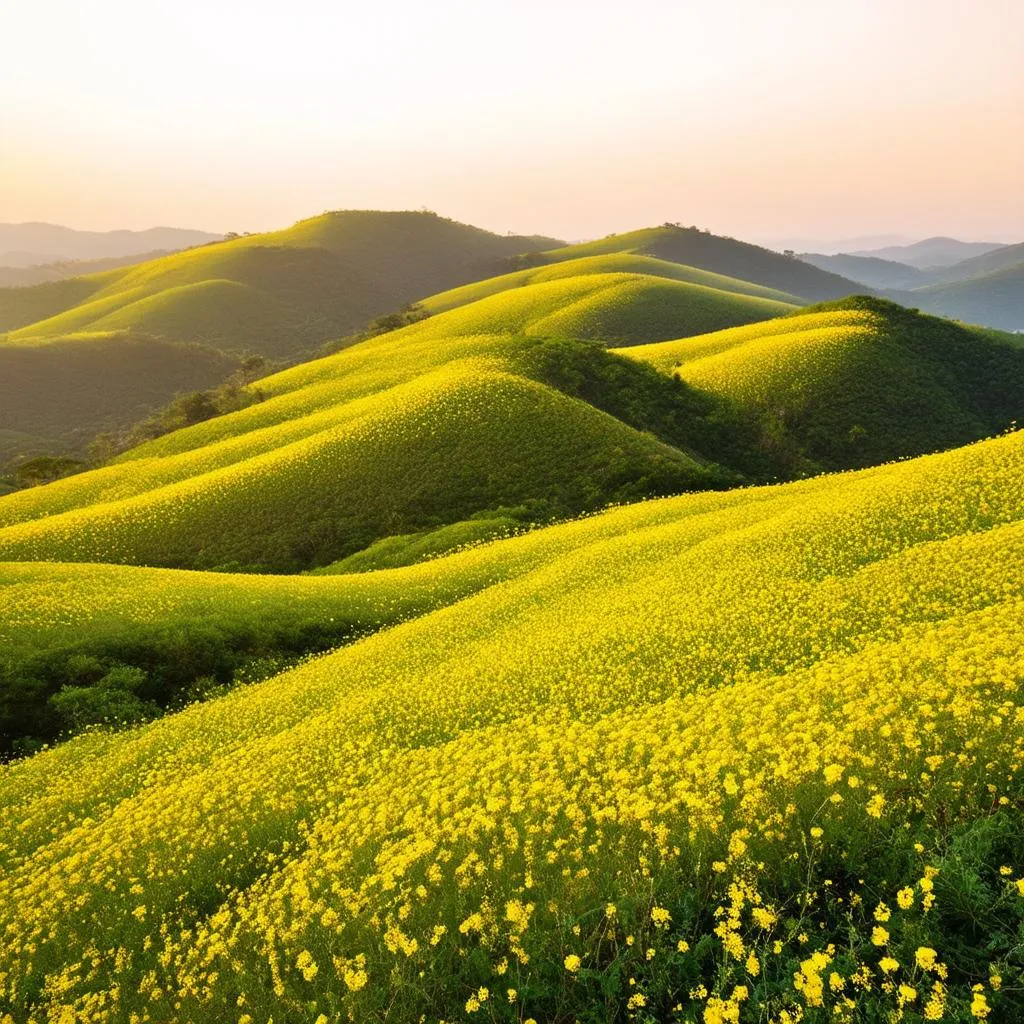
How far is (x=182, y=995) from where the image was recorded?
288 inches

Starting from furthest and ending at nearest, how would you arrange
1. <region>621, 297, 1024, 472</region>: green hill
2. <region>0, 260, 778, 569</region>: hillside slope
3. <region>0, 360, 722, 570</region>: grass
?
<region>621, 297, 1024, 472</region>: green hill → <region>0, 260, 778, 569</region>: hillside slope → <region>0, 360, 722, 570</region>: grass

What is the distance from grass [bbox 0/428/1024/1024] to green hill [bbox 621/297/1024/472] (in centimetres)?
4473

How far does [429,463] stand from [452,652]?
30.1 metres

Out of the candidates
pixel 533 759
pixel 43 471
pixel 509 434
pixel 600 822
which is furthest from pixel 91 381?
pixel 600 822

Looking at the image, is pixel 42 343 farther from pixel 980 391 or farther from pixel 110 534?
pixel 980 391

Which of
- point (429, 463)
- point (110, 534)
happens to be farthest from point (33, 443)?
point (429, 463)

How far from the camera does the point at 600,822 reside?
24.6 feet

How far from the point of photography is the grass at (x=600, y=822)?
5324 millimetres

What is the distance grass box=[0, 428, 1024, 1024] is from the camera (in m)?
5.32

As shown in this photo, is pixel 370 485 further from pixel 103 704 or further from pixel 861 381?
pixel 861 381

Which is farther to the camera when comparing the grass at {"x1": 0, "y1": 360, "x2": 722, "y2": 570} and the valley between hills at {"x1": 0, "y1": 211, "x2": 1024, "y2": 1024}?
the grass at {"x1": 0, "y1": 360, "x2": 722, "y2": 570}

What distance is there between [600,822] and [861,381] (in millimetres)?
71709

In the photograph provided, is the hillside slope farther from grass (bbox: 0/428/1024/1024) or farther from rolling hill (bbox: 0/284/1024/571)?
grass (bbox: 0/428/1024/1024)

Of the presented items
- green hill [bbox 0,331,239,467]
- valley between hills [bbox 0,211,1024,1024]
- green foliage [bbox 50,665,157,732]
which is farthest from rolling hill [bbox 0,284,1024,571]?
green hill [bbox 0,331,239,467]
